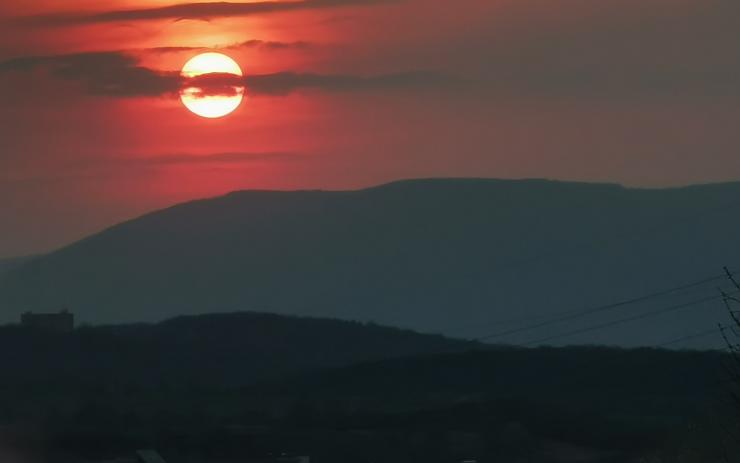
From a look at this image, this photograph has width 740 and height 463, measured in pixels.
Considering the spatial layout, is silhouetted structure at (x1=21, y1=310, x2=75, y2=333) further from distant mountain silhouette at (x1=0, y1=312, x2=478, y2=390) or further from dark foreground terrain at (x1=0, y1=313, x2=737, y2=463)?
dark foreground terrain at (x1=0, y1=313, x2=737, y2=463)

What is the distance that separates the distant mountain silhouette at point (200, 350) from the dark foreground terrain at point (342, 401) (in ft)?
0.64

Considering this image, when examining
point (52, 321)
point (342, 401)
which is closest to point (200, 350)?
point (52, 321)

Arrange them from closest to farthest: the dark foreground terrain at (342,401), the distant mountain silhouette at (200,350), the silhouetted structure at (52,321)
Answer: the dark foreground terrain at (342,401), the distant mountain silhouette at (200,350), the silhouetted structure at (52,321)

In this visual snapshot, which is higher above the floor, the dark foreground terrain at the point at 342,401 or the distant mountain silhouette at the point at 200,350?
the distant mountain silhouette at the point at 200,350

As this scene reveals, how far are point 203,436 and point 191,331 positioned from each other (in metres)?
67.3

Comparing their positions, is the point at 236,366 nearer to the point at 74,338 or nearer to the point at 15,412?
the point at 74,338

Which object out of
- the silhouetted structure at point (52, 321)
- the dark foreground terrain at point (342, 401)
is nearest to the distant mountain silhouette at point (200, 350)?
the dark foreground terrain at point (342, 401)

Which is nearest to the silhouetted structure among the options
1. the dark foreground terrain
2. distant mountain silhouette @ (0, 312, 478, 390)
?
distant mountain silhouette @ (0, 312, 478, 390)

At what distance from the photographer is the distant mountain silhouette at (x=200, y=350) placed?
88.1 m

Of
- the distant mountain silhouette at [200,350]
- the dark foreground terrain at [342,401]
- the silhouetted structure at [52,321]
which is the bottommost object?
the dark foreground terrain at [342,401]

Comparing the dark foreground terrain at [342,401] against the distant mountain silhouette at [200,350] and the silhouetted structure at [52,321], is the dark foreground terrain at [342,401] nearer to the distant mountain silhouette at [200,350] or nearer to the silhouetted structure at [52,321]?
the distant mountain silhouette at [200,350]

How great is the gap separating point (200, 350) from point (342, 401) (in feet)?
143

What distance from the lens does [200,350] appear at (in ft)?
353

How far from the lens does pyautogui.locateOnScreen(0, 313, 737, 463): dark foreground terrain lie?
46188 mm
